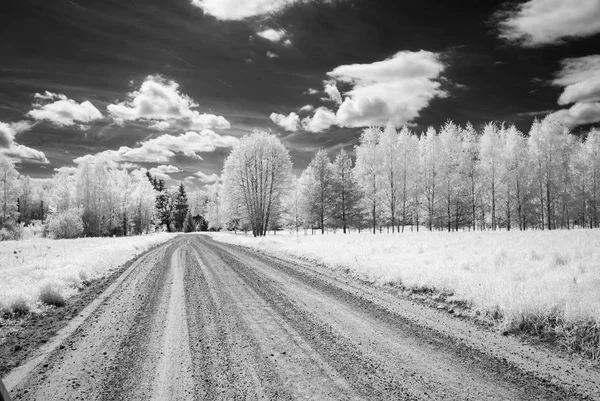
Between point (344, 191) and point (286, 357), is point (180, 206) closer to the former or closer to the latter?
point (344, 191)

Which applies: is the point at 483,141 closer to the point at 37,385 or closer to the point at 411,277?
the point at 411,277

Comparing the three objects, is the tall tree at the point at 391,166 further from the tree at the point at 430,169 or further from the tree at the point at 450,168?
the tree at the point at 450,168

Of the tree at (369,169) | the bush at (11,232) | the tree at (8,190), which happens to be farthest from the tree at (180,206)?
the tree at (369,169)

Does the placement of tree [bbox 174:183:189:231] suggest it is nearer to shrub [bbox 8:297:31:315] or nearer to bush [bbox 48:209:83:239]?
bush [bbox 48:209:83:239]

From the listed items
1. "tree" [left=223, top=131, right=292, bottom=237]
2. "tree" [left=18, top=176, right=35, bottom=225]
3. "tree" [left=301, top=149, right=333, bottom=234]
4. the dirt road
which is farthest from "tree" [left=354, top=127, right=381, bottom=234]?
"tree" [left=18, top=176, right=35, bottom=225]

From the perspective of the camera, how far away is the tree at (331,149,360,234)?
121 ft

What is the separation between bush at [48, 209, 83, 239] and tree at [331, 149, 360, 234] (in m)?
33.8

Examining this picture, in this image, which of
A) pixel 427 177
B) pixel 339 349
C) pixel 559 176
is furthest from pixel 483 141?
pixel 339 349

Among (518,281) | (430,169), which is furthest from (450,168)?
(518,281)

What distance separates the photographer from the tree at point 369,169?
116 ft

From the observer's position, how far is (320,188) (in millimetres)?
37406

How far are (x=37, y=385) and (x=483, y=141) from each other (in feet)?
131

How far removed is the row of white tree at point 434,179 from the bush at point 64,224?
64.4 ft

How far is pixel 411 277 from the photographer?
30.0ft
